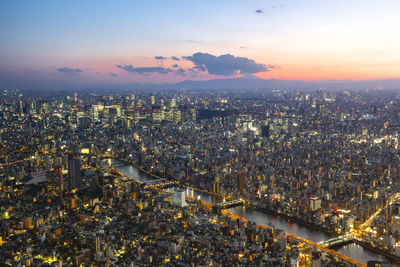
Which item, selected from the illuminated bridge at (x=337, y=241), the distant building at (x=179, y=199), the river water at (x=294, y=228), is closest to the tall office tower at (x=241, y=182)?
the river water at (x=294, y=228)

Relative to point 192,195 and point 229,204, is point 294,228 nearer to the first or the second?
point 229,204

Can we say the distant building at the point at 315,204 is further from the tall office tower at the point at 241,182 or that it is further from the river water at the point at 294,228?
the tall office tower at the point at 241,182

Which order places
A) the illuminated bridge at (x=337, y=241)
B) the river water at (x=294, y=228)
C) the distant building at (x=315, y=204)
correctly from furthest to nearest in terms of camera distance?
the distant building at (x=315, y=204)
the illuminated bridge at (x=337, y=241)
the river water at (x=294, y=228)

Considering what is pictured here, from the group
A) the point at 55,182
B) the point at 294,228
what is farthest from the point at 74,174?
the point at 294,228

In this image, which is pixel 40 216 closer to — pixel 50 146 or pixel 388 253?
pixel 388 253

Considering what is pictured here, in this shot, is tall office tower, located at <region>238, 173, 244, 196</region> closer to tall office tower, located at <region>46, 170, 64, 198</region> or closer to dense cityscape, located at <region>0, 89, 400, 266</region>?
dense cityscape, located at <region>0, 89, 400, 266</region>

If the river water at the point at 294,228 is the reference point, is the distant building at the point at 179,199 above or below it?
above

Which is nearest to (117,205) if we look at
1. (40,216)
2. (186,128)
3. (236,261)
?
(40,216)
